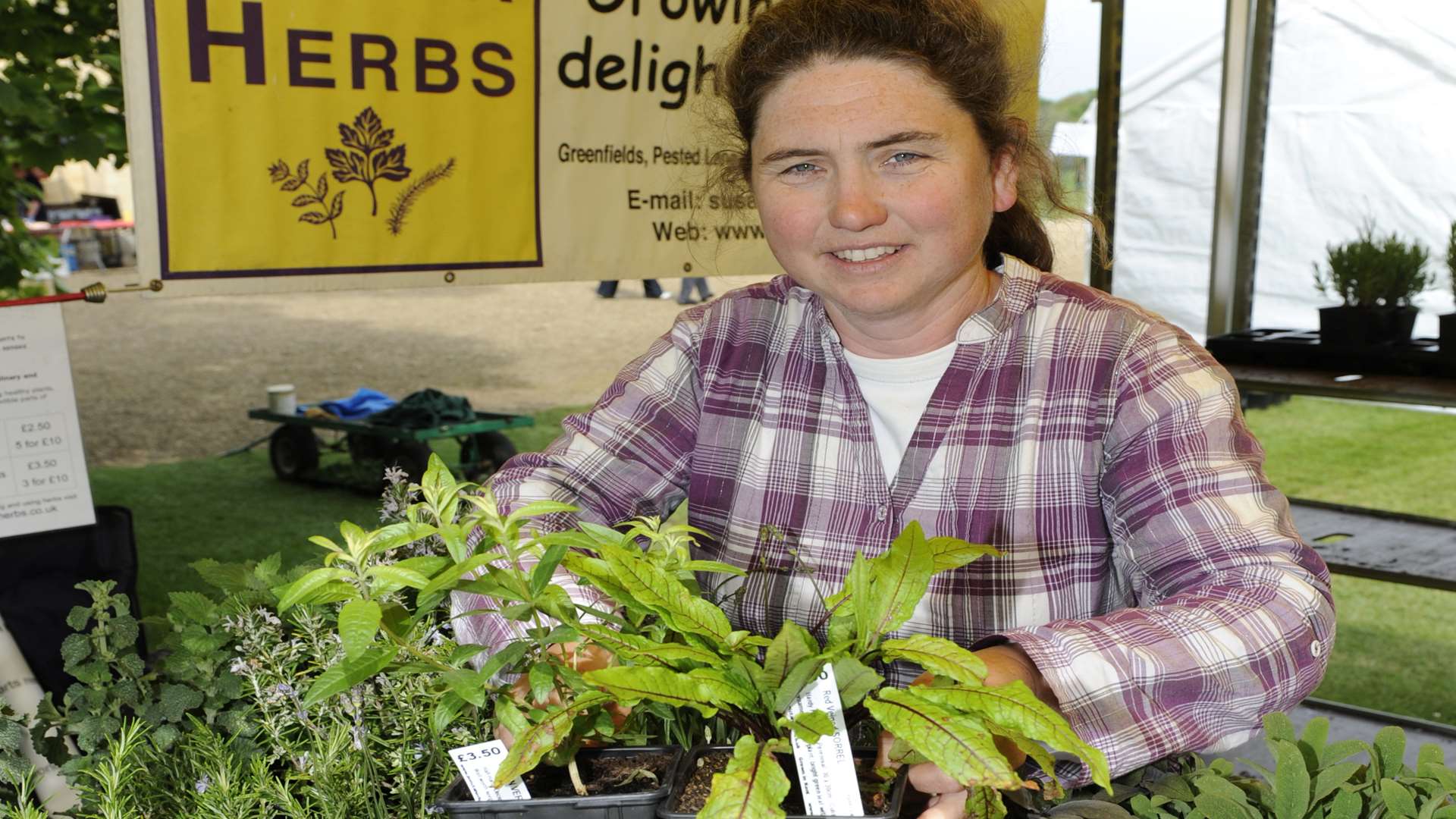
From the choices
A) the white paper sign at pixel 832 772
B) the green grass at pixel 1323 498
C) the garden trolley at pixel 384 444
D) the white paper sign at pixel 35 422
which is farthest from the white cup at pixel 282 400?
the white paper sign at pixel 832 772

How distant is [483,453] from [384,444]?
1.98 ft

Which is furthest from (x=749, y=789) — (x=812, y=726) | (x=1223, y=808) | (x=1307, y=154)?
(x=1307, y=154)

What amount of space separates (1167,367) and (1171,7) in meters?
7.88

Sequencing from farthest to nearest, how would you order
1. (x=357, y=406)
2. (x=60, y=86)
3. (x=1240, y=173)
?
(x=357, y=406) → (x=1240, y=173) → (x=60, y=86)

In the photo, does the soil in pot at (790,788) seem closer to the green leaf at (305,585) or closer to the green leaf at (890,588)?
the green leaf at (890,588)

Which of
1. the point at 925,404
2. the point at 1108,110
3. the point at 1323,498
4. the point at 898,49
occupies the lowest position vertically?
the point at 1323,498

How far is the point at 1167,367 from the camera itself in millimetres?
1512

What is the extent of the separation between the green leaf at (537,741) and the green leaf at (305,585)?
0.17m

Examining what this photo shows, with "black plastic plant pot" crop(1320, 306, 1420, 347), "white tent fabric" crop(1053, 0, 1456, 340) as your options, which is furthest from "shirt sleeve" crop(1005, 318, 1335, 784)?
"white tent fabric" crop(1053, 0, 1456, 340)

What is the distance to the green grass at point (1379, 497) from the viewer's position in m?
4.41

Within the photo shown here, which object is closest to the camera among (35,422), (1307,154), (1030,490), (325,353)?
(1030,490)

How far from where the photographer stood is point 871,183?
1.46m

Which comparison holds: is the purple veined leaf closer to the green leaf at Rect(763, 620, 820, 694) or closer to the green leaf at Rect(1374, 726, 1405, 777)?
the green leaf at Rect(763, 620, 820, 694)

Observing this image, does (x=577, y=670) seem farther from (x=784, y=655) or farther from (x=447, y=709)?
(x=784, y=655)
